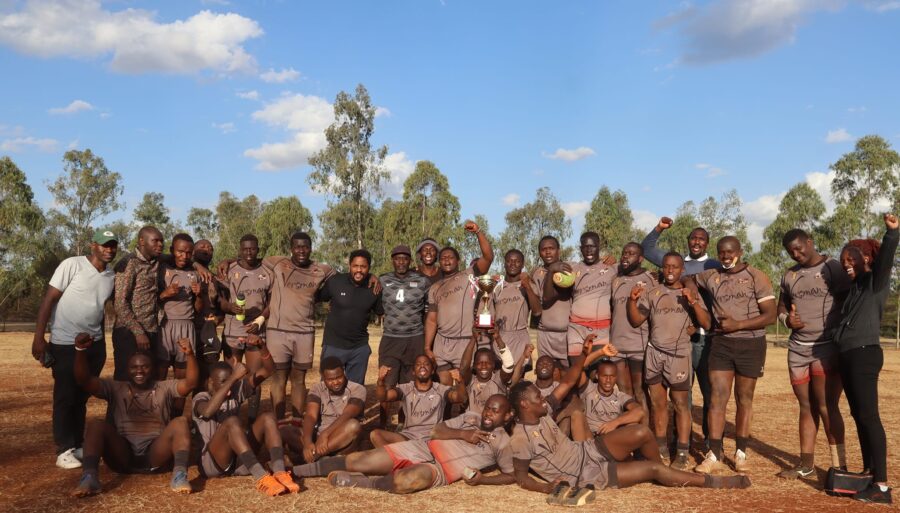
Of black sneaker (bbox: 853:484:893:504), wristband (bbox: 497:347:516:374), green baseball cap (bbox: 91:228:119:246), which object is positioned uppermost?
green baseball cap (bbox: 91:228:119:246)

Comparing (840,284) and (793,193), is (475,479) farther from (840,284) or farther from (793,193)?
(793,193)

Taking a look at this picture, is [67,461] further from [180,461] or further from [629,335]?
[629,335]

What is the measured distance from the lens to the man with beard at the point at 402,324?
801cm

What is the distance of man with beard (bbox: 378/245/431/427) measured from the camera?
8008 mm

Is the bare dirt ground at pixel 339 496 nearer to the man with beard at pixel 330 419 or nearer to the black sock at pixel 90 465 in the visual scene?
the black sock at pixel 90 465

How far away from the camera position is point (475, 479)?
6.14 meters

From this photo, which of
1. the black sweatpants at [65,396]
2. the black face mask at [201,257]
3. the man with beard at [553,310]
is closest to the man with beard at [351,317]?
the black face mask at [201,257]

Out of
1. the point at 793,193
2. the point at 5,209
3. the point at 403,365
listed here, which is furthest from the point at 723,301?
the point at 5,209

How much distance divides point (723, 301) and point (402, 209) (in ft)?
104

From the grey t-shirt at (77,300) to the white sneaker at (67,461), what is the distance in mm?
1156

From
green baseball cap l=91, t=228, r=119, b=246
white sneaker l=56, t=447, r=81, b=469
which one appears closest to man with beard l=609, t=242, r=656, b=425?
green baseball cap l=91, t=228, r=119, b=246

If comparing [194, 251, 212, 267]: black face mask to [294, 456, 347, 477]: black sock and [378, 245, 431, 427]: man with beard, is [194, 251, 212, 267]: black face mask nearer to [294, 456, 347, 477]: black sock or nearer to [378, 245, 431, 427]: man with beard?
[378, 245, 431, 427]: man with beard

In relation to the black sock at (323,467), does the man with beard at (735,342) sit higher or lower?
higher

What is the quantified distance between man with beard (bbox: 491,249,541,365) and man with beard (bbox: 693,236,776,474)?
2.07m
